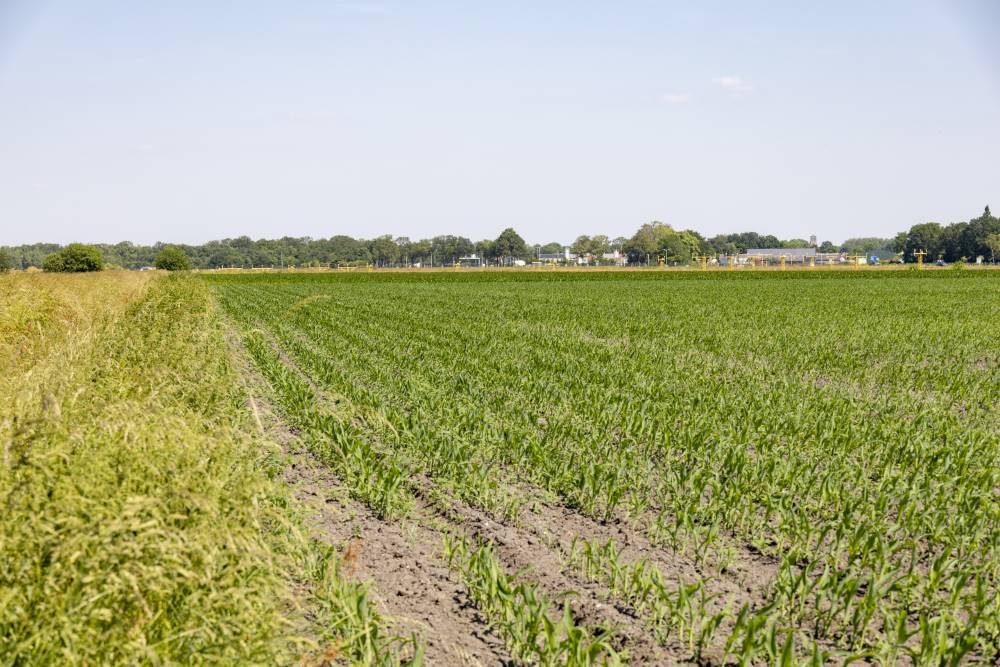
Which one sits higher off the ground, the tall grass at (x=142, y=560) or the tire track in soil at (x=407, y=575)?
the tall grass at (x=142, y=560)

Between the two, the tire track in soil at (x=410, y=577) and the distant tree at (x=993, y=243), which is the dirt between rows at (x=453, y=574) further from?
the distant tree at (x=993, y=243)

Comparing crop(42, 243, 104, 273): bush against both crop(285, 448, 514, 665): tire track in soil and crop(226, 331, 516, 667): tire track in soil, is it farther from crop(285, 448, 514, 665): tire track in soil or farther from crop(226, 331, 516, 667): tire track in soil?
crop(285, 448, 514, 665): tire track in soil

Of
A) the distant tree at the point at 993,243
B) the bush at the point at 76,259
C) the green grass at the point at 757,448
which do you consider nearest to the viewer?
the green grass at the point at 757,448

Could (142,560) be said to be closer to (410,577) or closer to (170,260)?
(410,577)

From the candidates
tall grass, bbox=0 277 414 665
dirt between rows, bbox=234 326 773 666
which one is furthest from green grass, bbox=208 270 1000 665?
tall grass, bbox=0 277 414 665

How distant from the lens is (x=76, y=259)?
283 ft

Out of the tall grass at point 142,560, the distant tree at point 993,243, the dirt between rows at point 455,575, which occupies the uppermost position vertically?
the distant tree at point 993,243

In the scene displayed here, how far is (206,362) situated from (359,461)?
9.28ft

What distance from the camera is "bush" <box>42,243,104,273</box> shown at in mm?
85938

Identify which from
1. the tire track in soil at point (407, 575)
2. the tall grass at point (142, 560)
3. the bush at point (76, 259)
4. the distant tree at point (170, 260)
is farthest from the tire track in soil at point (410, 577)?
the distant tree at point (170, 260)

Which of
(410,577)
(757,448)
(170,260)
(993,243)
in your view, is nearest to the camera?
(410,577)

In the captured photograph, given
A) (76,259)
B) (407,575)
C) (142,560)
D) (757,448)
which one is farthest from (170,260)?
(142,560)

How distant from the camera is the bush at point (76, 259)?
282 feet

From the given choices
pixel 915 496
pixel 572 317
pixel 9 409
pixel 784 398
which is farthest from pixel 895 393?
pixel 572 317
